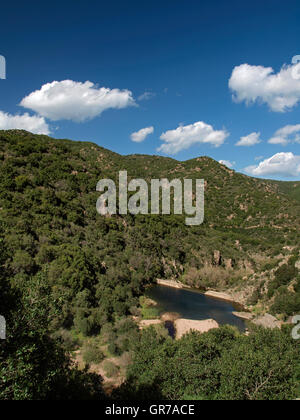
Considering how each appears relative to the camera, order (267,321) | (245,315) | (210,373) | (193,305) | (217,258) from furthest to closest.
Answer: (217,258)
(193,305)
(245,315)
(267,321)
(210,373)

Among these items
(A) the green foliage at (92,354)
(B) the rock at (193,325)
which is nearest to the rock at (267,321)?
(B) the rock at (193,325)

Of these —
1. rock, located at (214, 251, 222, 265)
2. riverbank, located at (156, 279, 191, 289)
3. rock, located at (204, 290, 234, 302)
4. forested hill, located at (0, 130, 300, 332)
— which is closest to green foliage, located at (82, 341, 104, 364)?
forested hill, located at (0, 130, 300, 332)

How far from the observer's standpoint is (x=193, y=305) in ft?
95.3

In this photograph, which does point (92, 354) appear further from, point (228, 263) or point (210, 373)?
point (228, 263)

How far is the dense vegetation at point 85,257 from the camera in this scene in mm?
7918

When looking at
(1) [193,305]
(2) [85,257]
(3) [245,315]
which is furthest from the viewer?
(1) [193,305]

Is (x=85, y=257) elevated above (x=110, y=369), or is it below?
above

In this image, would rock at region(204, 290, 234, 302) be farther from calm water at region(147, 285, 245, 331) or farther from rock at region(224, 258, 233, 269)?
rock at region(224, 258, 233, 269)

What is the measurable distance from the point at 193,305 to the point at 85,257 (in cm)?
1382

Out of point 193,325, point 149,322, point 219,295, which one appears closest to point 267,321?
point 193,325

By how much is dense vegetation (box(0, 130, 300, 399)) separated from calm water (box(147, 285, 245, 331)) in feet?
8.53

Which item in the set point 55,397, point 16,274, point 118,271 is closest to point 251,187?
point 118,271

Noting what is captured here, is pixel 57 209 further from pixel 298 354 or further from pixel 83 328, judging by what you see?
pixel 298 354

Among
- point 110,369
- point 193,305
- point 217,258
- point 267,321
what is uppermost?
point 217,258
